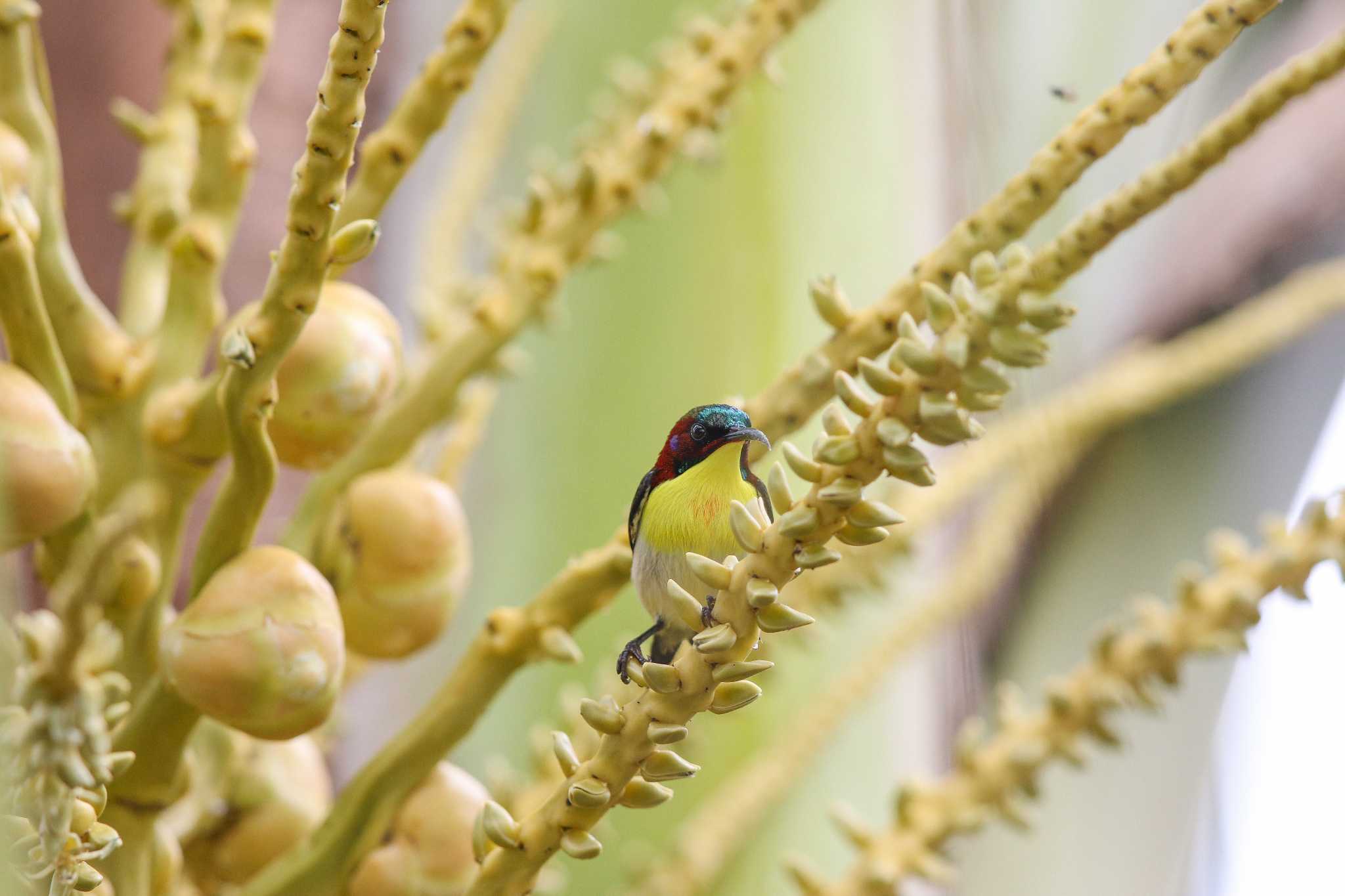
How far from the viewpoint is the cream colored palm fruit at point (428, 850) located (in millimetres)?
334

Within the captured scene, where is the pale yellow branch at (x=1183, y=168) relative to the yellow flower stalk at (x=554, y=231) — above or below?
above

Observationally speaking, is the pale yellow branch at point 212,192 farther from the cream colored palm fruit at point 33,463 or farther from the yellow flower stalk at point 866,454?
the yellow flower stalk at point 866,454

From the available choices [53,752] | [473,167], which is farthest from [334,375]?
[473,167]

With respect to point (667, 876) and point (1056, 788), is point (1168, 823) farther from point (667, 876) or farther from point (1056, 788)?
point (667, 876)

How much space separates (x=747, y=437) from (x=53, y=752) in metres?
0.14

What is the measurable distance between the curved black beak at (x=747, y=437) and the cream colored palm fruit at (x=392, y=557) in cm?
11

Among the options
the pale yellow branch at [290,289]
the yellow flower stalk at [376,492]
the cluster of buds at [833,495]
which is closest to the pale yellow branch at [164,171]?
the yellow flower stalk at [376,492]

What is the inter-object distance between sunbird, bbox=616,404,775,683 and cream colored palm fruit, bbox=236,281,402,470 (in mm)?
84

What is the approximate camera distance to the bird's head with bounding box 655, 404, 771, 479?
278 millimetres

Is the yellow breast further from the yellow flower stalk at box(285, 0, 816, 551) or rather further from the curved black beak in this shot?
the yellow flower stalk at box(285, 0, 816, 551)

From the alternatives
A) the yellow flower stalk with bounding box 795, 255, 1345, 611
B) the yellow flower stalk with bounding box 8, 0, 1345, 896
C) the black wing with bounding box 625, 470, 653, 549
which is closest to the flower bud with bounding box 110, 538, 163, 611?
the yellow flower stalk with bounding box 8, 0, 1345, 896

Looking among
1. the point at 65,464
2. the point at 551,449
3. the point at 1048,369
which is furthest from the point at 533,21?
the point at 65,464

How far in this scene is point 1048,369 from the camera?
26.9 inches

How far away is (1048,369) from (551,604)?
428mm
